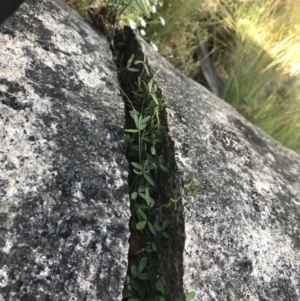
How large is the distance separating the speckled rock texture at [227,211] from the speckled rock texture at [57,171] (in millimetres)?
181

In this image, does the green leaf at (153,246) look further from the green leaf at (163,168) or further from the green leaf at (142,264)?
the green leaf at (163,168)

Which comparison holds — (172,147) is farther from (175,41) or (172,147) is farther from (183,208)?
(175,41)

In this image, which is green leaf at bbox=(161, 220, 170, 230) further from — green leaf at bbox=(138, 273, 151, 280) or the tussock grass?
the tussock grass

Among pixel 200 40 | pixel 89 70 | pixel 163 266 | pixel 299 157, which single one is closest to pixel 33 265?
pixel 163 266

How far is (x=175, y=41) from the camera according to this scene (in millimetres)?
2729

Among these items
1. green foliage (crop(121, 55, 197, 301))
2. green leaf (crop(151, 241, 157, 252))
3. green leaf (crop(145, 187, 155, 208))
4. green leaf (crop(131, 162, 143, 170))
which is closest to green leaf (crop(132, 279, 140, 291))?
green foliage (crop(121, 55, 197, 301))

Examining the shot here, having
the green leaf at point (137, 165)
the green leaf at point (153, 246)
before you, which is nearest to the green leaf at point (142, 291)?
the green leaf at point (153, 246)

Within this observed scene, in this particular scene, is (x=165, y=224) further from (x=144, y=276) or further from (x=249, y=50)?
(x=249, y=50)

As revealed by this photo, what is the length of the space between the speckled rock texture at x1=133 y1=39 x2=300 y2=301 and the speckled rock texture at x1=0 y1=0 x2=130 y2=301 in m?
0.18

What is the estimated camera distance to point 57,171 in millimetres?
1133

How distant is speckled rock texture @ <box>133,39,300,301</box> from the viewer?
1.20 meters

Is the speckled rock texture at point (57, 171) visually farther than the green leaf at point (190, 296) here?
No

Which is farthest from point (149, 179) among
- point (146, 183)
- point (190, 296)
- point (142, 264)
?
point (190, 296)

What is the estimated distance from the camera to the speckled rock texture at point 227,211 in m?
1.20
